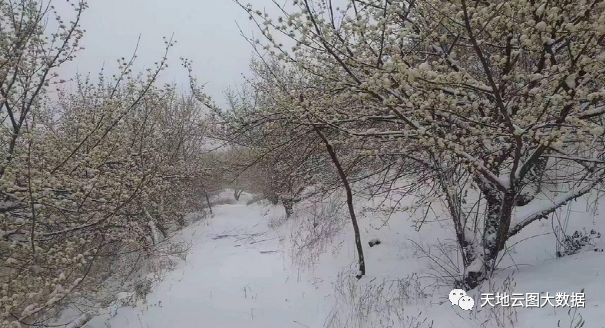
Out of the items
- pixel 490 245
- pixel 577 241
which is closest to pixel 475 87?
pixel 490 245

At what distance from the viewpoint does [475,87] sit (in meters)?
2.86

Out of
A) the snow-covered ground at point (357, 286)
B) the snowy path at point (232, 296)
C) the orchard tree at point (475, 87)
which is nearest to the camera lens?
the orchard tree at point (475, 87)

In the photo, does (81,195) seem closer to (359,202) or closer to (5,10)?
(5,10)

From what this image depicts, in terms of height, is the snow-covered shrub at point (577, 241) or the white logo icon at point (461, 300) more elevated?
the snow-covered shrub at point (577, 241)

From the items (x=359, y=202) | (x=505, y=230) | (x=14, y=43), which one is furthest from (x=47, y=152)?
(x=359, y=202)

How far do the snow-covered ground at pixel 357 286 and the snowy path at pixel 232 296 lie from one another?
0.07 ft

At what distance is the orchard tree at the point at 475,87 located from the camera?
2.54 m

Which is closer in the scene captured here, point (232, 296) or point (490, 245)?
point (490, 245)

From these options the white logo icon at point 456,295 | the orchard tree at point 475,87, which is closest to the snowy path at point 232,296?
the white logo icon at point 456,295

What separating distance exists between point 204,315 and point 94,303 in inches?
119

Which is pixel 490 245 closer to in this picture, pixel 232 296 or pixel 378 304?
pixel 378 304

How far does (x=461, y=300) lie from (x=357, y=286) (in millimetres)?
2076

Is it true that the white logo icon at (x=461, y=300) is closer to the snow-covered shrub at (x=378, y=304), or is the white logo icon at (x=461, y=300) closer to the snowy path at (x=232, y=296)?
the snow-covered shrub at (x=378, y=304)

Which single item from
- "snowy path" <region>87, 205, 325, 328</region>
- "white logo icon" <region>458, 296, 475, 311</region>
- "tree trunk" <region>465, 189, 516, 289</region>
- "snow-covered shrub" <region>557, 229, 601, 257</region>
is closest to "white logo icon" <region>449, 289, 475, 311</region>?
"white logo icon" <region>458, 296, 475, 311</region>
